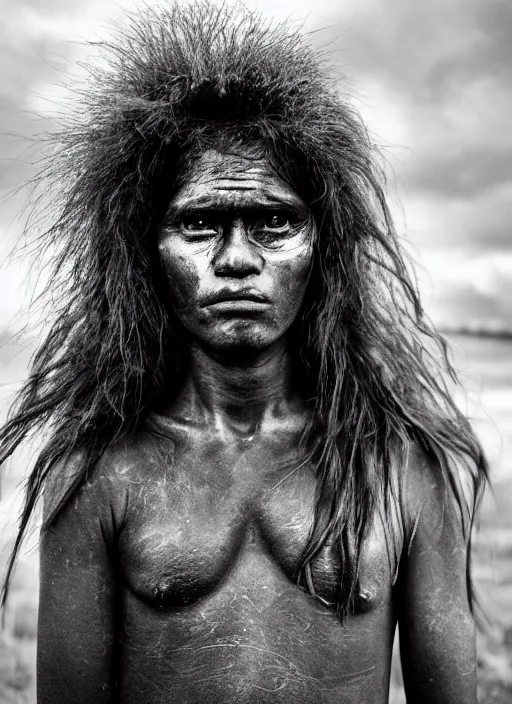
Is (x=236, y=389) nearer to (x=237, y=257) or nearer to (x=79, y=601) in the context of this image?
(x=237, y=257)

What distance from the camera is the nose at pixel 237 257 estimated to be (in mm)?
2098

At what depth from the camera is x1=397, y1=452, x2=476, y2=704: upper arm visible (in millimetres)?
2232

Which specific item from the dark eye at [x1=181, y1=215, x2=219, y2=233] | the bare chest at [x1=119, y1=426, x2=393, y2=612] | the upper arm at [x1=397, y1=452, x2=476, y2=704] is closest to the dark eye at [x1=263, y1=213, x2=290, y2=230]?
the dark eye at [x1=181, y1=215, x2=219, y2=233]

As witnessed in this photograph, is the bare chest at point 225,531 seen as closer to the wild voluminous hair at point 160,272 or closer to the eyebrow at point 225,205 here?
the wild voluminous hair at point 160,272

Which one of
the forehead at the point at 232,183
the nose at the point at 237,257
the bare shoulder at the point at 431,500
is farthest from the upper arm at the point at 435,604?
the forehead at the point at 232,183

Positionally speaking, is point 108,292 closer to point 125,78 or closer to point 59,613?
point 125,78

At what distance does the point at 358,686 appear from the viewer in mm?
2166

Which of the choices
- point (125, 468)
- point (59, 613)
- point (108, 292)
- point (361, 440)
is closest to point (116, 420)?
point (125, 468)

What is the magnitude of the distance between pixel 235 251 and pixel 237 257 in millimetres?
22

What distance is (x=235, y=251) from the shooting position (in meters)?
2.11

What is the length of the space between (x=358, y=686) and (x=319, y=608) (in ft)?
0.74

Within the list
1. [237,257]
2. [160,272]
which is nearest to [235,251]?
[237,257]

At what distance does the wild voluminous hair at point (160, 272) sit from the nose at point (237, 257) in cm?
22

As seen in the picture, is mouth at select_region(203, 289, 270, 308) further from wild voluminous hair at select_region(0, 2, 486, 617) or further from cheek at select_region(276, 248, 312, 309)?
wild voluminous hair at select_region(0, 2, 486, 617)
